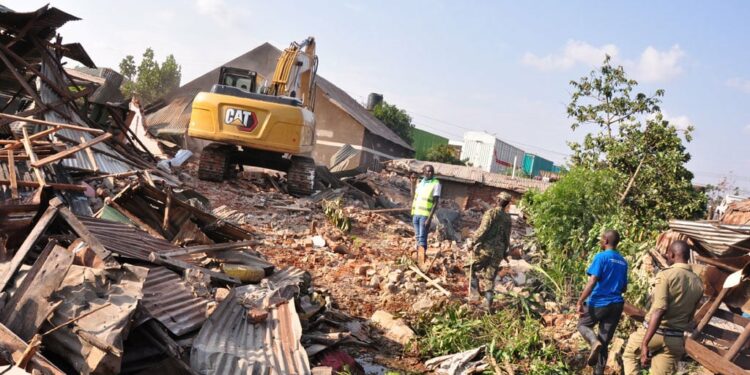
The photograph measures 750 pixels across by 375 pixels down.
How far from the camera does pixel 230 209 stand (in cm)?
1128

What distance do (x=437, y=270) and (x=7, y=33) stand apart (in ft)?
27.1

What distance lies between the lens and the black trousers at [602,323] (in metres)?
5.59

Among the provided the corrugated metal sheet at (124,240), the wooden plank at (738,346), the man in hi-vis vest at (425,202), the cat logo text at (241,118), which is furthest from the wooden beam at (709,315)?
the cat logo text at (241,118)

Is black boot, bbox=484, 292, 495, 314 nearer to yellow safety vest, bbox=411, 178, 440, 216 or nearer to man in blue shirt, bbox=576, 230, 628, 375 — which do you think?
man in blue shirt, bbox=576, 230, 628, 375

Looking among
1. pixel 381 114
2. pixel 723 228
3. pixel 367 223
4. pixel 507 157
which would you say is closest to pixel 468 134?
pixel 507 157

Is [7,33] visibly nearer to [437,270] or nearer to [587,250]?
[437,270]

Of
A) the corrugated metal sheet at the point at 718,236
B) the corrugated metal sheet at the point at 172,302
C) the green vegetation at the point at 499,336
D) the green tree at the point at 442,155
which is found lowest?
the green vegetation at the point at 499,336

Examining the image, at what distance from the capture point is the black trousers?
18.3ft

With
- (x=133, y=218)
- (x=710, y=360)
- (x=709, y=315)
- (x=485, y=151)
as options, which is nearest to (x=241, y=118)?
(x=133, y=218)

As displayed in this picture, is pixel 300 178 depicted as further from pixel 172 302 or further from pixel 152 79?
pixel 152 79

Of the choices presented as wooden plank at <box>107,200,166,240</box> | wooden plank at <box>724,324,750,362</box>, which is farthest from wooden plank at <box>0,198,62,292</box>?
wooden plank at <box>724,324,750,362</box>

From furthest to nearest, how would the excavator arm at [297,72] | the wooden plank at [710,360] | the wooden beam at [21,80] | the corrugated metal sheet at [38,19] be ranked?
the excavator arm at [297,72] → the wooden beam at [21,80] → the corrugated metal sheet at [38,19] → the wooden plank at [710,360]

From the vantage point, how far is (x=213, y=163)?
44.3 ft

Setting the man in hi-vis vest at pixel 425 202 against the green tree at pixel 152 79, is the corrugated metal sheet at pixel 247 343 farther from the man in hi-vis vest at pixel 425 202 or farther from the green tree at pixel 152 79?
the green tree at pixel 152 79
